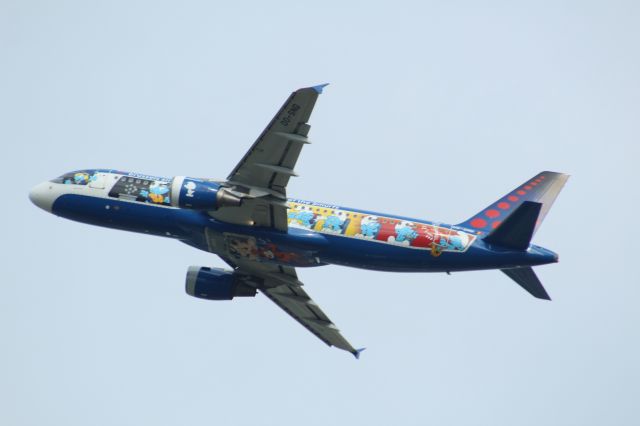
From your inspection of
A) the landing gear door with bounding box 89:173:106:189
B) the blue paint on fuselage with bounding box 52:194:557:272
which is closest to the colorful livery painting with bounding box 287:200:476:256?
the blue paint on fuselage with bounding box 52:194:557:272

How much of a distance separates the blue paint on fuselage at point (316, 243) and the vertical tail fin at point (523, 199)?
7.87ft

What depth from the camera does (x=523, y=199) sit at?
5338 cm

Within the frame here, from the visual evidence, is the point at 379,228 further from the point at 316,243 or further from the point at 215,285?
the point at 215,285

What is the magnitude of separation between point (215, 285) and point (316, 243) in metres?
8.68

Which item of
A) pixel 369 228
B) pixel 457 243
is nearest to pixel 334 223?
pixel 369 228

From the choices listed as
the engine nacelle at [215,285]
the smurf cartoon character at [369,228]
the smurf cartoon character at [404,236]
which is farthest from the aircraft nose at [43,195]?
the smurf cartoon character at [404,236]

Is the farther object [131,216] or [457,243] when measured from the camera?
[131,216]

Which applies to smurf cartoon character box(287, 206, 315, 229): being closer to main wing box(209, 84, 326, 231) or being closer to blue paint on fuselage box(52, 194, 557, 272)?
blue paint on fuselage box(52, 194, 557, 272)

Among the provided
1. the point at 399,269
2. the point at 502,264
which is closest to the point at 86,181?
the point at 399,269

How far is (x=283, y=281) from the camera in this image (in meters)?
56.9

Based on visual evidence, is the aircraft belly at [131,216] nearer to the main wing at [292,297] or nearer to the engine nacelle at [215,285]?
the main wing at [292,297]

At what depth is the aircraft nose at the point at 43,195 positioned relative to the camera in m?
55.0

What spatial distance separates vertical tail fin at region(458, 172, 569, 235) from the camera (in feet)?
173

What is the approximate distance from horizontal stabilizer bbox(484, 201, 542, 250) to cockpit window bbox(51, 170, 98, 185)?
2073cm
